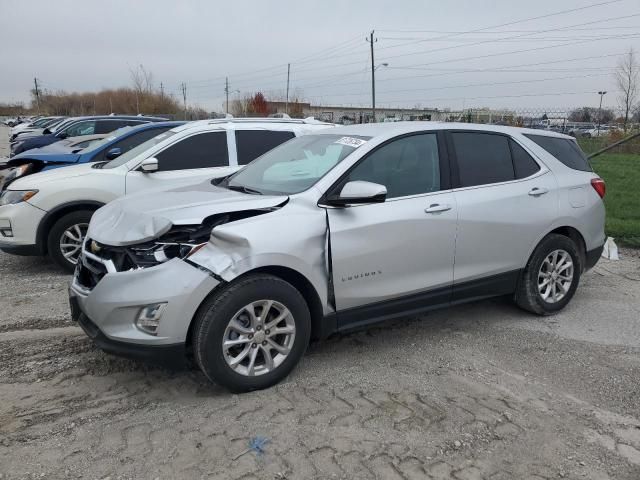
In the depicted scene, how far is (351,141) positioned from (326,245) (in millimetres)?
958

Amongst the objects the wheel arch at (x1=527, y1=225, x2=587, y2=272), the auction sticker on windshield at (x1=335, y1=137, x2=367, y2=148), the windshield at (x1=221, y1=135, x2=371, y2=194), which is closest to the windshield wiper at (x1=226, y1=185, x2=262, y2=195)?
the windshield at (x1=221, y1=135, x2=371, y2=194)

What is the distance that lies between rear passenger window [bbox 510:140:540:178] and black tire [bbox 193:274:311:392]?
2.41m

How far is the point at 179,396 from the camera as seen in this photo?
3492 mm

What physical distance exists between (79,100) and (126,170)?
8306cm

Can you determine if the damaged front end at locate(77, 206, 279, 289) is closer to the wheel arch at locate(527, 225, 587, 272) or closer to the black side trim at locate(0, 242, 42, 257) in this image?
the black side trim at locate(0, 242, 42, 257)

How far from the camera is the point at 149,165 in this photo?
20.2 feet

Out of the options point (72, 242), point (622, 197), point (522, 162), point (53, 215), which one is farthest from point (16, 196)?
point (622, 197)

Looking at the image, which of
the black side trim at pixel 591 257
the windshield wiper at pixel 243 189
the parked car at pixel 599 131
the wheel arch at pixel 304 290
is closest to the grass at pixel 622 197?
the black side trim at pixel 591 257

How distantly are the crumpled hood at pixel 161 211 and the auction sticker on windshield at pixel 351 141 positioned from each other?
2.38ft

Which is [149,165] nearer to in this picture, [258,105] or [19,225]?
[19,225]

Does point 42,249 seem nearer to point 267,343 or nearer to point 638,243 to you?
point 267,343

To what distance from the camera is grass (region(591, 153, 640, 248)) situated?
7.85 metres

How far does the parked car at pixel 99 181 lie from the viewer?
594 cm

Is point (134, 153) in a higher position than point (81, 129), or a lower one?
lower
